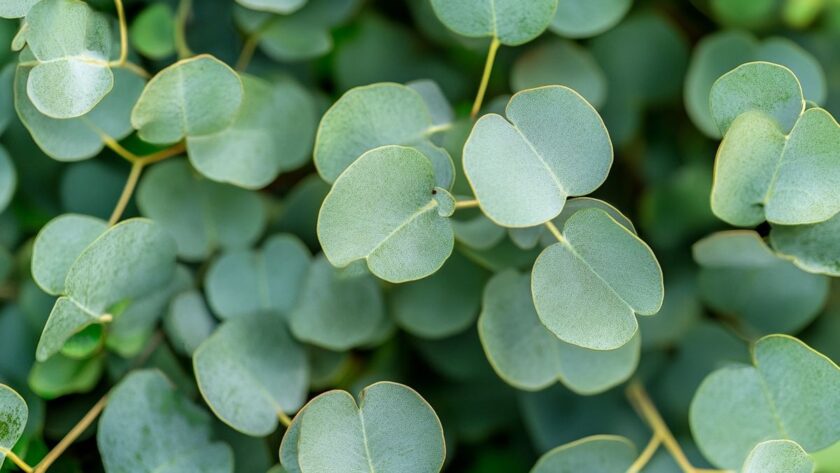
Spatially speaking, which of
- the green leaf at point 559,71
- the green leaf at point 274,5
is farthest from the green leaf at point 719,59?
the green leaf at point 274,5

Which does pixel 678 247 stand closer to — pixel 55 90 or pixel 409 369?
pixel 409 369

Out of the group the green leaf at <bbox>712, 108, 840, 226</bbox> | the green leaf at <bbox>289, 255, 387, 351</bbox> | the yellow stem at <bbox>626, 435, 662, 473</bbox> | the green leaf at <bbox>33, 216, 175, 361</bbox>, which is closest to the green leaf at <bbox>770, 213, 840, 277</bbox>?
the green leaf at <bbox>712, 108, 840, 226</bbox>

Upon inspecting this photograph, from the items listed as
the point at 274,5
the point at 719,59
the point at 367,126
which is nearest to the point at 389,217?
the point at 367,126

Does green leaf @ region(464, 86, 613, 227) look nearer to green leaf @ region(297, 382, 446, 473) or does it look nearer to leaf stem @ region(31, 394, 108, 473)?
green leaf @ region(297, 382, 446, 473)

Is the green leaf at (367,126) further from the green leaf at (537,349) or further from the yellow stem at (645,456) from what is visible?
the yellow stem at (645,456)

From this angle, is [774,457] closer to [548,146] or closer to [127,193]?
[548,146]

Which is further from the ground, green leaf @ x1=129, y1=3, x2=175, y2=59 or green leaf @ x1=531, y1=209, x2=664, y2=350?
green leaf @ x1=129, y1=3, x2=175, y2=59

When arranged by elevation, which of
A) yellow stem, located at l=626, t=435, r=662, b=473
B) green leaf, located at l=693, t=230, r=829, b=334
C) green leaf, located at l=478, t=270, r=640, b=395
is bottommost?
yellow stem, located at l=626, t=435, r=662, b=473
